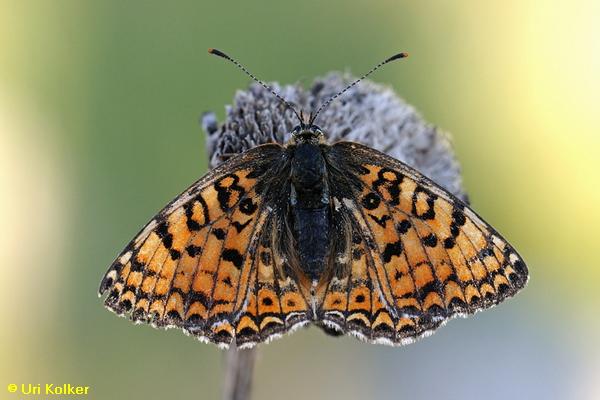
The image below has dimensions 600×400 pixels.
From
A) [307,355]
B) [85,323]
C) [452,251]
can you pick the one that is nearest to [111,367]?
[85,323]

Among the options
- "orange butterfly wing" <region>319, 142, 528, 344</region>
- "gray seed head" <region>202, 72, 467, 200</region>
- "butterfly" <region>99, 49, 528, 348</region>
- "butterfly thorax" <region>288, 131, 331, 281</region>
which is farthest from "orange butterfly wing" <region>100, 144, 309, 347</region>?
"gray seed head" <region>202, 72, 467, 200</region>

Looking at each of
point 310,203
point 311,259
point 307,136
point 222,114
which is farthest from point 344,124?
point 222,114

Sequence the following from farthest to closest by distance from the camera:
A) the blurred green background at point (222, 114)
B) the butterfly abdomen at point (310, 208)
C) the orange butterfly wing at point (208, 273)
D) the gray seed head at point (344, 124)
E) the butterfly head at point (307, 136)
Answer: the blurred green background at point (222, 114) < the gray seed head at point (344, 124) < the butterfly head at point (307, 136) < the butterfly abdomen at point (310, 208) < the orange butterfly wing at point (208, 273)

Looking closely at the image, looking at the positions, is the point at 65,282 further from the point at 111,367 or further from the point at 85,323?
the point at 111,367

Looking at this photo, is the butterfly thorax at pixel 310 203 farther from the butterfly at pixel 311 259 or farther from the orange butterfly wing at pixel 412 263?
the orange butterfly wing at pixel 412 263

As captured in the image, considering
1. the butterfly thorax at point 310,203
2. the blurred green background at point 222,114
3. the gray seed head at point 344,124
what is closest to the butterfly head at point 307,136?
the butterfly thorax at point 310,203

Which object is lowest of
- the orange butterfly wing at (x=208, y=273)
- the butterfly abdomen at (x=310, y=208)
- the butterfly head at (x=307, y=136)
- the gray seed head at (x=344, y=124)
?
the orange butterfly wing at (x=208, y=273)

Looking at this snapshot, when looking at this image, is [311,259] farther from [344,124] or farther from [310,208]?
[344,124]

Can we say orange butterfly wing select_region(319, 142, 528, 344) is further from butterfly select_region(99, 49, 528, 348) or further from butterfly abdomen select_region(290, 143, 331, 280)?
butterfly abdomen select_region(290, 143, 331, 280)
